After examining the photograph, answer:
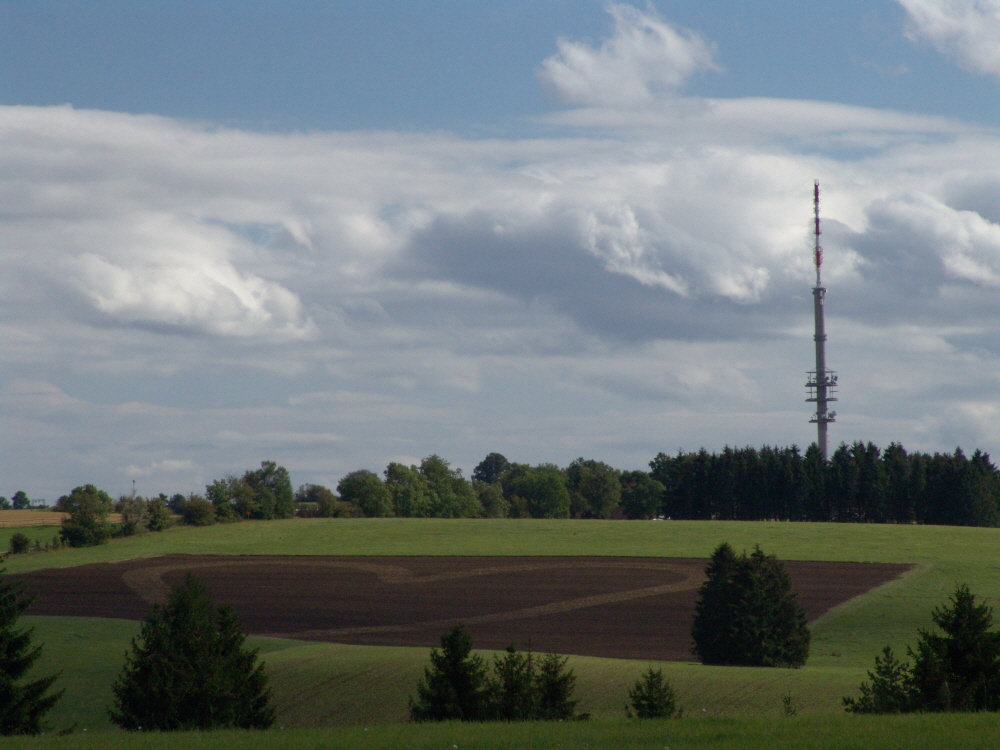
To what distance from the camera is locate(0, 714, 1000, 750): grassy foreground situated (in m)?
16.7

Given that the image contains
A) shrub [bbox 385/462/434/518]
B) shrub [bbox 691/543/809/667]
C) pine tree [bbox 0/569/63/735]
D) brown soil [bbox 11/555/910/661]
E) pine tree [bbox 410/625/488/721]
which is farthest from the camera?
shrub [bbox 385/462/434/518]

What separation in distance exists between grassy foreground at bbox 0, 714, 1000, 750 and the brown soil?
90.2 feet

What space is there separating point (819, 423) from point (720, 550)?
119791 mm

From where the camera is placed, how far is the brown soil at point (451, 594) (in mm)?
53594

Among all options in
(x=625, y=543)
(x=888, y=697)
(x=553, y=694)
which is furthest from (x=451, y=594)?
(x=888, y=697)

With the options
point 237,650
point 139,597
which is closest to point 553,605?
point 139,597

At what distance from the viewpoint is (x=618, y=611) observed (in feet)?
191

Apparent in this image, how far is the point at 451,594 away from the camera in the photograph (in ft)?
212

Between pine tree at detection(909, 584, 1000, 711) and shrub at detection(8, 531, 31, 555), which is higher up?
pine tree at detection(909, 584, 1000, 711)

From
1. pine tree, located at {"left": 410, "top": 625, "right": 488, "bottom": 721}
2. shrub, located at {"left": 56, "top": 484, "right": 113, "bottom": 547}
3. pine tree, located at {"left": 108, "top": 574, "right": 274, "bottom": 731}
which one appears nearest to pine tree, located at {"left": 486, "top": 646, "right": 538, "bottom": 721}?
pine tree, located at {"left": 410, "top": 625, "right": 488, "bottom": 721}

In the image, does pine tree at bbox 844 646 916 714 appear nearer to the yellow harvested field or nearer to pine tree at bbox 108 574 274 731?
pine tree at bbox 108 574 274 731

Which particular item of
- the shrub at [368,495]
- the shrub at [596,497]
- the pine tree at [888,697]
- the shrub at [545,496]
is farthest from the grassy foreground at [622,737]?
the shrub at [596,497]

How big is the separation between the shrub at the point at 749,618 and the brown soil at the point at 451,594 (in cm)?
583

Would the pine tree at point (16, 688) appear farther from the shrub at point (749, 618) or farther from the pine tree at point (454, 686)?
the shrub at point (749, 618)
